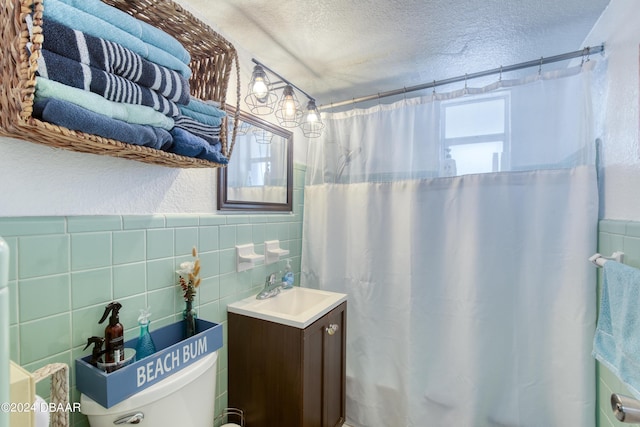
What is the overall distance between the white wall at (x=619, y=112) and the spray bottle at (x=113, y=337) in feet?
5.82

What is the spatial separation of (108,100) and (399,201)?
1433 mm

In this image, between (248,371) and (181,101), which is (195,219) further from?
(248,371)

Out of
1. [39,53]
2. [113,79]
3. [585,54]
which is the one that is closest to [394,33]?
[585,54]

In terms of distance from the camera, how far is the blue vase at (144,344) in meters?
0.94

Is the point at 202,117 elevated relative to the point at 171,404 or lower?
elevated

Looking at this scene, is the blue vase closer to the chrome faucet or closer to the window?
the chrome faucet

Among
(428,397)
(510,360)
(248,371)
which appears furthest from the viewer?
(428,397)

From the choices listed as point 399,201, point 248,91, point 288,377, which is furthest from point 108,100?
point 399,201

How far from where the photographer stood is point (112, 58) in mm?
707

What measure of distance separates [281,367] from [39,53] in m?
1.27

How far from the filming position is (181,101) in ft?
2.95

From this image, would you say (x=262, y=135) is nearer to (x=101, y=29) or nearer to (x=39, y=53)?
(x=101, y=29)

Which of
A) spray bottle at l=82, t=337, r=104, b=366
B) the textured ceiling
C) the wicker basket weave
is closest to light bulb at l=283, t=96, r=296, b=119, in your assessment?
the textured ceiling

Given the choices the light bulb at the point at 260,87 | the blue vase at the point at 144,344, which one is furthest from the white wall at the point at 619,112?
the blue vase at the point at 144,344
